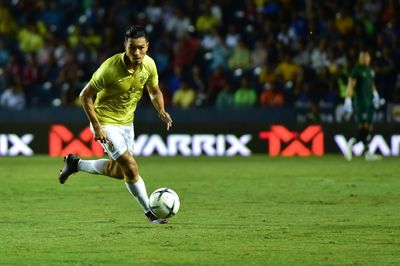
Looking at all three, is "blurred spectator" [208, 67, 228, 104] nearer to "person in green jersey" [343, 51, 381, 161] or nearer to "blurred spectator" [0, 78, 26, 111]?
"person in green jersey" [343, 51, 381, 161]

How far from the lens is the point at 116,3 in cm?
2658

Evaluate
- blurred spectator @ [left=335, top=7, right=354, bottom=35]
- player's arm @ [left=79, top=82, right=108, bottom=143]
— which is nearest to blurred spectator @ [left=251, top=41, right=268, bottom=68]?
blurred spectator @ [left=335, top=7, right=354, bottom=35]

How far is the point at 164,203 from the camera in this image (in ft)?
36.0

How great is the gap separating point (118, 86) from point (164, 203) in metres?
1.30

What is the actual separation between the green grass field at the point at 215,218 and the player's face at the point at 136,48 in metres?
1.69

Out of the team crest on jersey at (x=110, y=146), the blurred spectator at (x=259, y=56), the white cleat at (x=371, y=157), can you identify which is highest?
the team crest on jersey at (x=110, y=146)

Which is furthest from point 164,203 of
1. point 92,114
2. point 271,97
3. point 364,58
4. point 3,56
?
point 3,56

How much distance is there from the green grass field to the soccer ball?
155 millimetres

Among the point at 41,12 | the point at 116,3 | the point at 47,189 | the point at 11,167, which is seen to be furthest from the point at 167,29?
the point at 47,189

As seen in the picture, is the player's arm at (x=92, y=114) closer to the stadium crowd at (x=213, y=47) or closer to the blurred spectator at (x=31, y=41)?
the stadium crowd at (x=213, y=47)

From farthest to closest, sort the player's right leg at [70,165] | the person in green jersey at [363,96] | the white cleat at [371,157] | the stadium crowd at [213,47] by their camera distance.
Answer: the stadium crowd at [213,47]
the white cleat at [371,157]
the person in green jersey at [363,96]
the player's right leg at [70,165]

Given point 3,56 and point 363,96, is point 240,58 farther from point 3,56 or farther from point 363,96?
point 3,56

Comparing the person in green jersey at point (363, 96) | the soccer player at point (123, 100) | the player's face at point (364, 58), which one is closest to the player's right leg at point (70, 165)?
the soccer player at point (123, 100)

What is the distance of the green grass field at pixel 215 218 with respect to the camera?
8.78 metres
